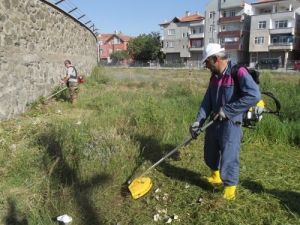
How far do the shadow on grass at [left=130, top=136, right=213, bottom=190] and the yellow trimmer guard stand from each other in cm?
65

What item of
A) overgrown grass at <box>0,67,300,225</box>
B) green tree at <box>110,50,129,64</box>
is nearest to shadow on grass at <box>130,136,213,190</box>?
overgrown grass at <box>0,67,300,225</box>

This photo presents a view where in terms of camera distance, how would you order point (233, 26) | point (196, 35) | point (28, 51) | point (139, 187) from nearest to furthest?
point (139, 187) → point (28, 51) → point (233, 26) → point (196, 35)

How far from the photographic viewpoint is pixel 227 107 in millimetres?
3834

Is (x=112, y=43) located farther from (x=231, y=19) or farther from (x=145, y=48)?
(x=231, y=19)

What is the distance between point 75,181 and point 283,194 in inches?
104

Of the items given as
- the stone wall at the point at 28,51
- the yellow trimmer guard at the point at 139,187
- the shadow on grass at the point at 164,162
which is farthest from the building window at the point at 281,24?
the yellow trimmer guard at the point at 139,187

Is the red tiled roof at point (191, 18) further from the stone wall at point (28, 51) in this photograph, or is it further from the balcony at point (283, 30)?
the stone wall at point (28, 51)

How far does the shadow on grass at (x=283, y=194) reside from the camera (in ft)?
13.1

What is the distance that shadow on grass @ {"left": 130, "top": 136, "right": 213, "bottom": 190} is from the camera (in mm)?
4765

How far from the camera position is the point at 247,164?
17.6 feet

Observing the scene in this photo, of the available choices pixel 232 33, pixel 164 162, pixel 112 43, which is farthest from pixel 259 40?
pixel 164 162

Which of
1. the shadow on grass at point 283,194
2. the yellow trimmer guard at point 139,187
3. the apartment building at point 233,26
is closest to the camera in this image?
the shadow on grass at point 283,194

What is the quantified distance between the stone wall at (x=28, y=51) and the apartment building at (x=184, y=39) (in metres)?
58.2

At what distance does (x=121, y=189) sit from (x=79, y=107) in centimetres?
609
